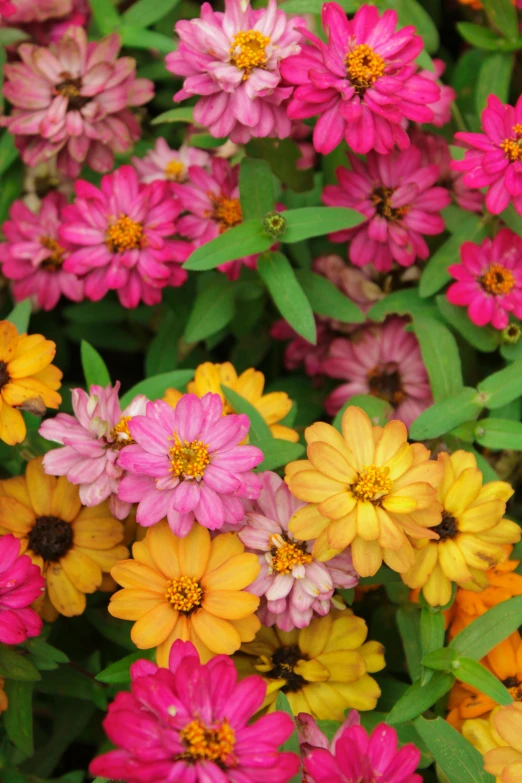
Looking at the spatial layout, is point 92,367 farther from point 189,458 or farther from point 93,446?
point 189,458

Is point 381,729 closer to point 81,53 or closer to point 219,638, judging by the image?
point 219,638

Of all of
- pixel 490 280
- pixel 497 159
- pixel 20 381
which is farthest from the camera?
pixel 490 280

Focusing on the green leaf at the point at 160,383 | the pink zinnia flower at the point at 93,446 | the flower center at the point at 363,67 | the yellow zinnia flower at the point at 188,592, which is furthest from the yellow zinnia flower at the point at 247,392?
the flower center at the point at 363,67

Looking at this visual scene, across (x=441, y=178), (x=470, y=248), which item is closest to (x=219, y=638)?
(x=470, y=248)

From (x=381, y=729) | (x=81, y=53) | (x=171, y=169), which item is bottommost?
(x=381, y=729)

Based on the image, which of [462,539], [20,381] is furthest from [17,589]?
[462,539]

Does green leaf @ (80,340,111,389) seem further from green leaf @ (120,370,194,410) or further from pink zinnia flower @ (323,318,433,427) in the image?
pink zinnia flower @ (323,318,433,427)

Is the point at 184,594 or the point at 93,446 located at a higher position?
the point at 93,446

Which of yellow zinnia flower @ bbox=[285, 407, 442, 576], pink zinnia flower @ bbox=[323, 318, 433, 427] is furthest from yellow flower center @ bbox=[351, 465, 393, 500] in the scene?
pink zinnia flower @ bbox=[323, 318, 433, 427]
